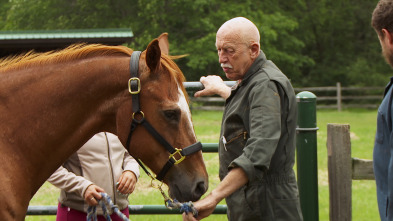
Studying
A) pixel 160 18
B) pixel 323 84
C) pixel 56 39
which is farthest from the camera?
pixel 323 84

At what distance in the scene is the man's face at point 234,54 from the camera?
307 centimetres

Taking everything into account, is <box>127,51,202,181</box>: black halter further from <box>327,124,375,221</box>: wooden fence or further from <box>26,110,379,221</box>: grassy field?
<box>26,110,379,221</box>: grassy field

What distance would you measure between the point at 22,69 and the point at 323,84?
3409 cm

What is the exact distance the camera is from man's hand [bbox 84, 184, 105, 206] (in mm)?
3350

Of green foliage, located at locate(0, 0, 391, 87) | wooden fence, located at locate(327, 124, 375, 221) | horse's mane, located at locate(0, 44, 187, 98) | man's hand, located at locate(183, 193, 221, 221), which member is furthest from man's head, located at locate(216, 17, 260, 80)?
green foliage, located at locate(0, 0, 391, 87)

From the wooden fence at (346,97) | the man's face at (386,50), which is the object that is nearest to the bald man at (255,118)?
the man's face at (386,50)

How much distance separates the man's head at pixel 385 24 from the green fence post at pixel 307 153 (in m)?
1.81

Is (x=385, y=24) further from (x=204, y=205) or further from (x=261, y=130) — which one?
(x=204, y=205)

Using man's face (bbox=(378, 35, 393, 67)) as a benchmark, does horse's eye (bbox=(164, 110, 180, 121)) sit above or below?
below

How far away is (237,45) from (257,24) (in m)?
27.6

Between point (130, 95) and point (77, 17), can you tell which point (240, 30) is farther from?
point (77, 17)

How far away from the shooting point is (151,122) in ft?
10.0

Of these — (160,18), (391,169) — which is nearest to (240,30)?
(391,169)

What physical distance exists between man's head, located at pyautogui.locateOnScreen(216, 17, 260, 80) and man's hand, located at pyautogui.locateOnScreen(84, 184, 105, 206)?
1.05m
